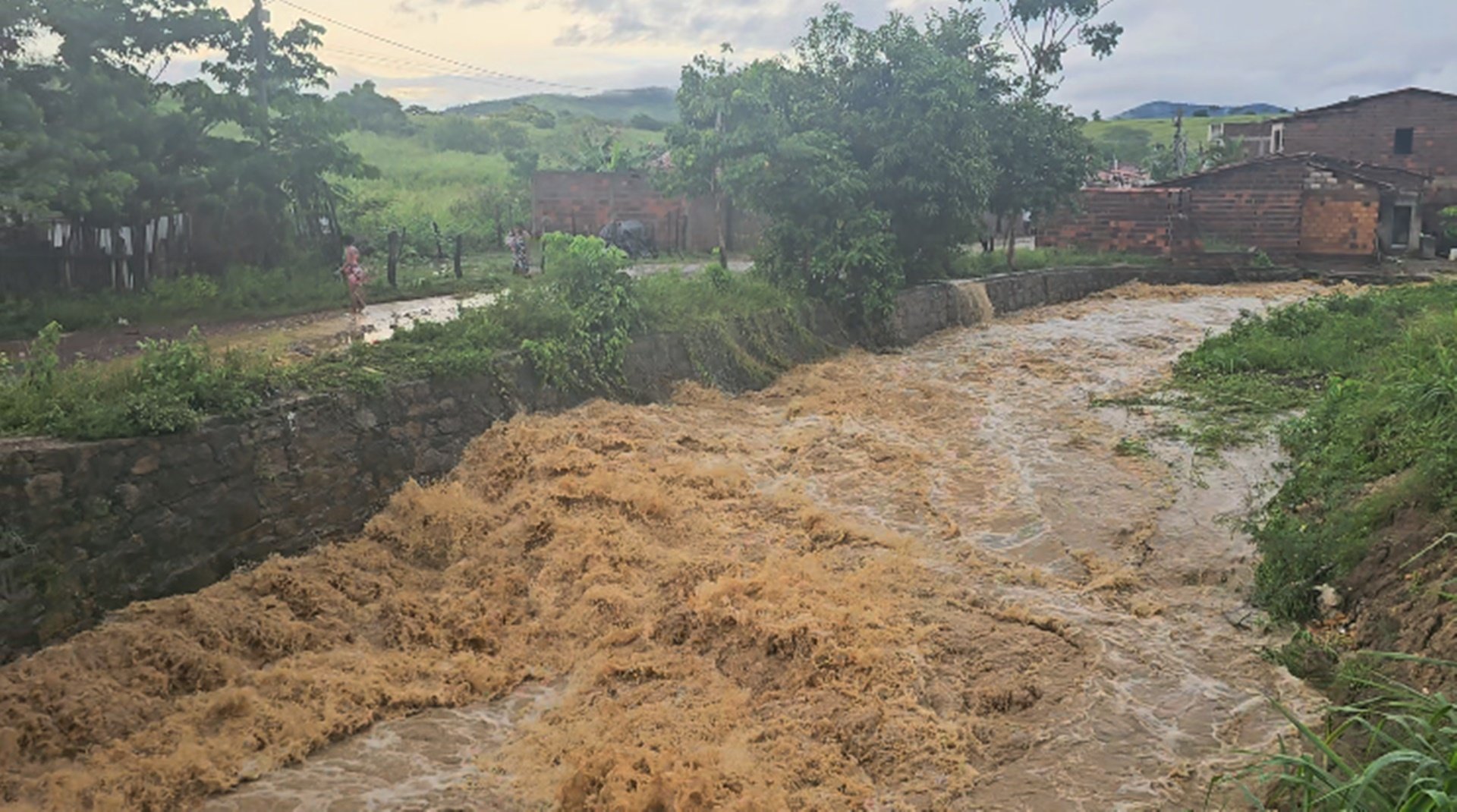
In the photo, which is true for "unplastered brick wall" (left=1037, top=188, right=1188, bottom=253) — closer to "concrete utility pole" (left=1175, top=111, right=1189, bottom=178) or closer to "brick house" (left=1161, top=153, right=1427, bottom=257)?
"brick house" (left=1161, top=153, right=1427, bottom=257)

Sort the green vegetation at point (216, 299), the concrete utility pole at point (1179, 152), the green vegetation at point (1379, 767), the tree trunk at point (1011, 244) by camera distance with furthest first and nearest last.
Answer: the concrete utility pole at point (1179, 152) < the tree trunk at point (1011, 244) < the green vegetation at point (216, 299) < the green vegetation at point (1379, 767)

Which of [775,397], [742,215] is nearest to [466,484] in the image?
[775,397]

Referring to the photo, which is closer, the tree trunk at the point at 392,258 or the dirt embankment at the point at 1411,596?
the dirt embankment at the point at 1411,596

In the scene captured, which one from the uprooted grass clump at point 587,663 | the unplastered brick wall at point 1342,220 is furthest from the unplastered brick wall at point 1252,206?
the uprooted grass clump at point 587,663

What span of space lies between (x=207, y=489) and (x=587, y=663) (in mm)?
3067

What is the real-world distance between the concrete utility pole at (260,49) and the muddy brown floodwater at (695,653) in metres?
8.32

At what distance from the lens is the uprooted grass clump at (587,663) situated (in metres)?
5.75

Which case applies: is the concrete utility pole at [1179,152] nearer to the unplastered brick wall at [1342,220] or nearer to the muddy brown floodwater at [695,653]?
the unplastered brick wall at [1342,220]

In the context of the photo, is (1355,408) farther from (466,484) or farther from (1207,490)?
(466,484)

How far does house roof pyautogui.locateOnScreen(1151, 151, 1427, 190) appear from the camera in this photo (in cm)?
2733

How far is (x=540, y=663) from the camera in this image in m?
7.30

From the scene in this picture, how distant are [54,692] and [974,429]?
31.5 feet

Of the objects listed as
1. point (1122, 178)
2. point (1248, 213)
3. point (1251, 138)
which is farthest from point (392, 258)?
point (1251, 138)

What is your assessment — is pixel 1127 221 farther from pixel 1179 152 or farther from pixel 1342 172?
pixel 1179 152
